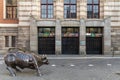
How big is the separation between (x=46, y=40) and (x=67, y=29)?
3.35 meters

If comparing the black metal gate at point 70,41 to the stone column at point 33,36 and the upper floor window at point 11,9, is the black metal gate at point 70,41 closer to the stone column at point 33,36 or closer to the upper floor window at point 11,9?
the stone column at point 33,36

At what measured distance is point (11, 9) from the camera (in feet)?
113

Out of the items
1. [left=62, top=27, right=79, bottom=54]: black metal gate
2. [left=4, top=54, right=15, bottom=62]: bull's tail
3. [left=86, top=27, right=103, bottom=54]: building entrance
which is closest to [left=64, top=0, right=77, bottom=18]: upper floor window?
[left=62, top=27, right=79, bottom=54]: black metal gate

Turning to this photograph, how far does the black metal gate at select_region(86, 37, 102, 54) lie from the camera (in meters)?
33.0

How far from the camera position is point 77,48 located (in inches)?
1298

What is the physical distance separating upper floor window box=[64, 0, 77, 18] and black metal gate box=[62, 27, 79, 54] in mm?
1877

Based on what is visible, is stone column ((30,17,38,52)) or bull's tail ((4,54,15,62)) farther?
stone column ((30,17,38,52))

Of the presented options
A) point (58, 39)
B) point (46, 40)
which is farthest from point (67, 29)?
point (46, 40)

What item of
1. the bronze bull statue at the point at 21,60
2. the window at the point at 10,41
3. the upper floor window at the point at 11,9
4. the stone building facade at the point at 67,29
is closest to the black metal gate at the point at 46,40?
the stone building facade at the point at 67,29

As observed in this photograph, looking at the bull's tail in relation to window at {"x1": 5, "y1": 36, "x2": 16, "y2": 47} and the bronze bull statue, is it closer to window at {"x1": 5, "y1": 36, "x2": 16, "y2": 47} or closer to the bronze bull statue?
the bronze bull statue

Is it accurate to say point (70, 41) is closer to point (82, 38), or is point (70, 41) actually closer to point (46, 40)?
point (82, 38)

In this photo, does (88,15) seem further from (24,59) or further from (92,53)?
(24,59)

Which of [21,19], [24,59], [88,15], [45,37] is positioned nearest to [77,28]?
[88,15]

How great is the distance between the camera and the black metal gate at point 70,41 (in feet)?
108
